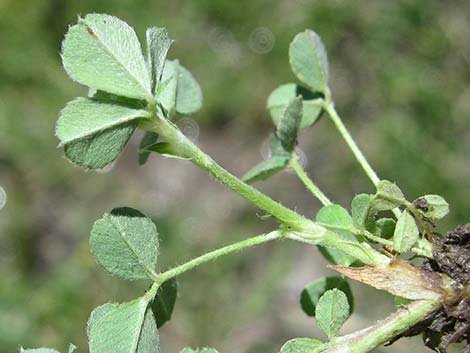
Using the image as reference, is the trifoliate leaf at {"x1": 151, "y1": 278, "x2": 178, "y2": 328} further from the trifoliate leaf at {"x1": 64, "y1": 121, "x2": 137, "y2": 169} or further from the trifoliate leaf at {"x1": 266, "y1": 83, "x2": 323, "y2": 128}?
the trifoliate leaf at {"x1": 266, "y1": 83, "x2": 323, "y2": 128}

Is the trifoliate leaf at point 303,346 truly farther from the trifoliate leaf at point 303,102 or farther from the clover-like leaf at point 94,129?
the trifoliate leaf at point 303,102

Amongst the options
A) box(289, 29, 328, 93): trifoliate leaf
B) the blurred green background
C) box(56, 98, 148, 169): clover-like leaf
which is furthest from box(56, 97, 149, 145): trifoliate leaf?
the blurred green background

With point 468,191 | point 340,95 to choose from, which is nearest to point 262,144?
point 340,95

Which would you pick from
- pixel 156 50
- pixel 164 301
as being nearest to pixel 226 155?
pixel 164 301

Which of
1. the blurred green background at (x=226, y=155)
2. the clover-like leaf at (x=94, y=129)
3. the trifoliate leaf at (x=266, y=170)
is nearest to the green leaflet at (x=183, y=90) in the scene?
the trifoliate leaf at (x=266, y=170)

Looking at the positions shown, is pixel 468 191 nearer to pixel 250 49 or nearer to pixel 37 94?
pixel 250 49

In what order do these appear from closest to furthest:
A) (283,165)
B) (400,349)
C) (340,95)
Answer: (283,165) < (400,349) < (340,95)

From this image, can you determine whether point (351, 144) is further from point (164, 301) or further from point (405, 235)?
point (164, 301)
